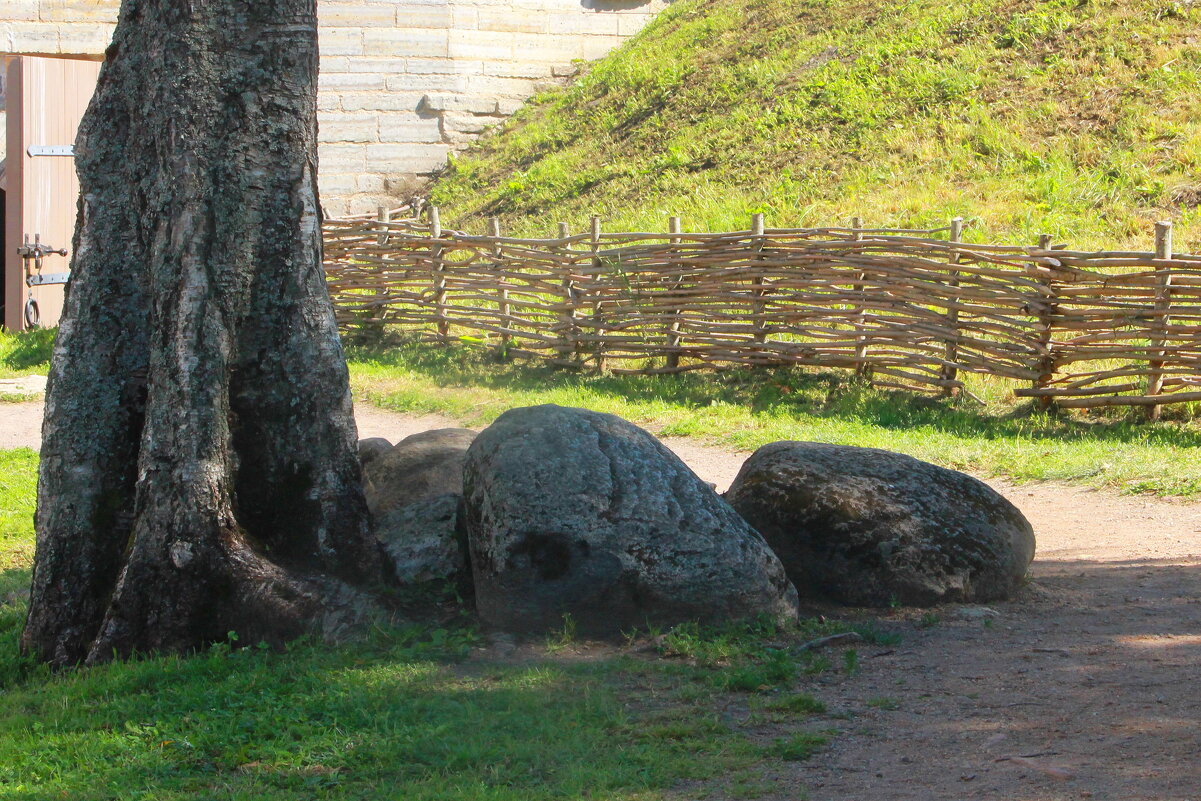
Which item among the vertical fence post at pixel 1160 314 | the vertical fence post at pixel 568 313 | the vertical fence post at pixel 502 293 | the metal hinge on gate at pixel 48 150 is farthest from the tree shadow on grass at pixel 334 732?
the metal hinge on gate at pixel 48 150

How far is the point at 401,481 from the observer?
Result: 567cm

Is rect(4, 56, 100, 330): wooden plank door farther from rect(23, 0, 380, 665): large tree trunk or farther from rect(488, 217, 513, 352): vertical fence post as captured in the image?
rect(23, 0, 380, 665): large tree trunk

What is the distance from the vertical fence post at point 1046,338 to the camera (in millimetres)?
9328

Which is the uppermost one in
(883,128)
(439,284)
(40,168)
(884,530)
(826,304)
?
(883,128)

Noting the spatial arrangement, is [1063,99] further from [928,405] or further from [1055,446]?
[1055,446]

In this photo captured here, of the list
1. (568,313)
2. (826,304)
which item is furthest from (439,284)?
(826,304)

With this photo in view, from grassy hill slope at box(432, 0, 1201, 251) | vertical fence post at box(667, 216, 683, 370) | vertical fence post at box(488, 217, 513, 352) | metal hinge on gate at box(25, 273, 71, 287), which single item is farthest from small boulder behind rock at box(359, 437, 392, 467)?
metal hinge on gate at box(25, 273, 71, 287)

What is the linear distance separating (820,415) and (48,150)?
917 centimetres

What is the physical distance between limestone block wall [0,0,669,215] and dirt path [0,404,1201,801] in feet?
50.8

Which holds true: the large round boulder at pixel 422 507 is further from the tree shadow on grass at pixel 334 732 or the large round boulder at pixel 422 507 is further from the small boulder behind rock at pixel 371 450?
the tree shadow on grass at pixel 334 732

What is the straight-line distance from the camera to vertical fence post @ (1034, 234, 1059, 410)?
367 inches

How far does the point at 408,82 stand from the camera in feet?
65.0

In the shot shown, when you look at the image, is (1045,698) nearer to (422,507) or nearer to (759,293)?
(422,507)

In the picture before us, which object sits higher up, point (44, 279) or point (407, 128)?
point (407, 128)
